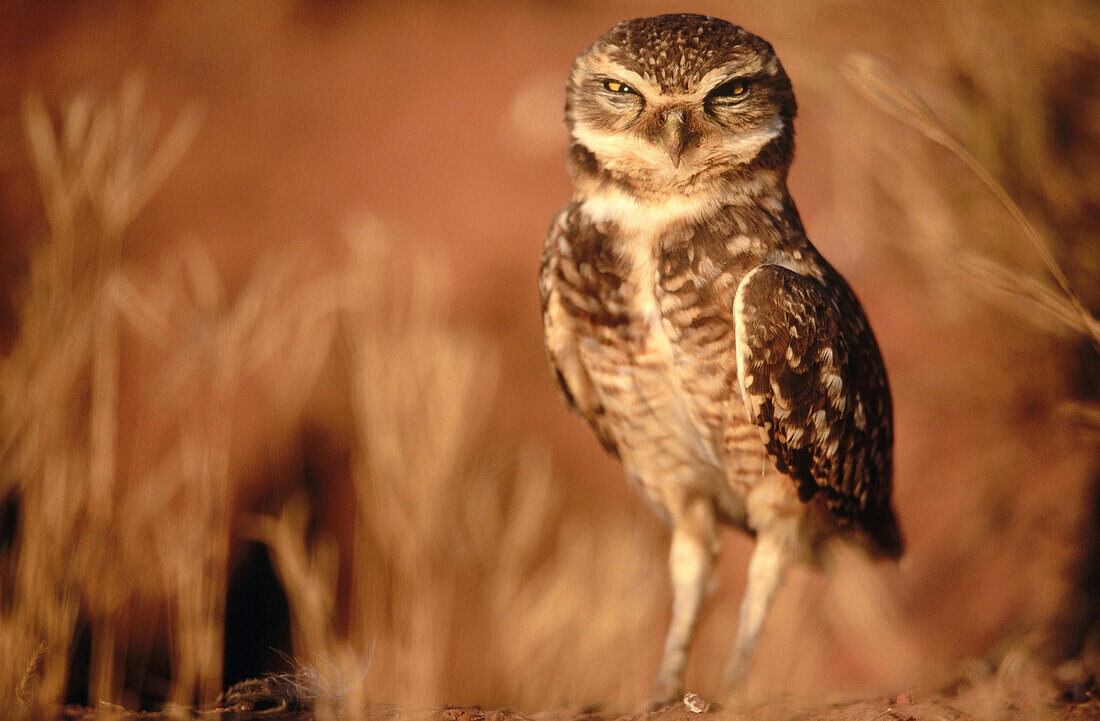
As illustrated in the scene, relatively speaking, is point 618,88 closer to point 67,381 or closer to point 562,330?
point 562,330

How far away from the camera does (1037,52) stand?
2.40m

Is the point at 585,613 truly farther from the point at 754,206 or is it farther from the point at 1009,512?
the point at 754,206

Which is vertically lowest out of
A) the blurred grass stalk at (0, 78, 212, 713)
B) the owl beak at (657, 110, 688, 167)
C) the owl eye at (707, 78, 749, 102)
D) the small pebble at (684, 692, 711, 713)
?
the small pebble at (684, 692, 711, 713)

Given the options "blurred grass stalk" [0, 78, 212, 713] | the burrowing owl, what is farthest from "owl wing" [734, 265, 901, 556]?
"blurred grass stalk" [0, 78, 212, 713]

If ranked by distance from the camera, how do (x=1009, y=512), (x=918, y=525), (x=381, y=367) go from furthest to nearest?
(x=918, y=525) → (x=1009, y=512) → (x=381, y=367)

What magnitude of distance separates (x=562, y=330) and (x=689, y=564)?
2.36ft

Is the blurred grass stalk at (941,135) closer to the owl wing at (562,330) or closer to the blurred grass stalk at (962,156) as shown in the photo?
the blurred grass stalk at (962,156)

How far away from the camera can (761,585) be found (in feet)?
6.24

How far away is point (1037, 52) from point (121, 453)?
126 inches

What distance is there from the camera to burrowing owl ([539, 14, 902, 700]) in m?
1.46

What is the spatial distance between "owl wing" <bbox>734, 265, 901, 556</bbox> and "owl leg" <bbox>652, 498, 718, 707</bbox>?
0.32 metres

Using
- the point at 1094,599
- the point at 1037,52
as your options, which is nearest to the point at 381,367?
the point at 1037,52

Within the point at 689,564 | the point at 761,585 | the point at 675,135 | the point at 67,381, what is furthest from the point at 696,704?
the point at 67,381

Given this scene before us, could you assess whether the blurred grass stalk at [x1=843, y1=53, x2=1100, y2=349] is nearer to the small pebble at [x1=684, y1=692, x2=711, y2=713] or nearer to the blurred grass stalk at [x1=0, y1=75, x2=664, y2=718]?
the small pebble at [x1=684, y1=692, x2=711, y2=713]
